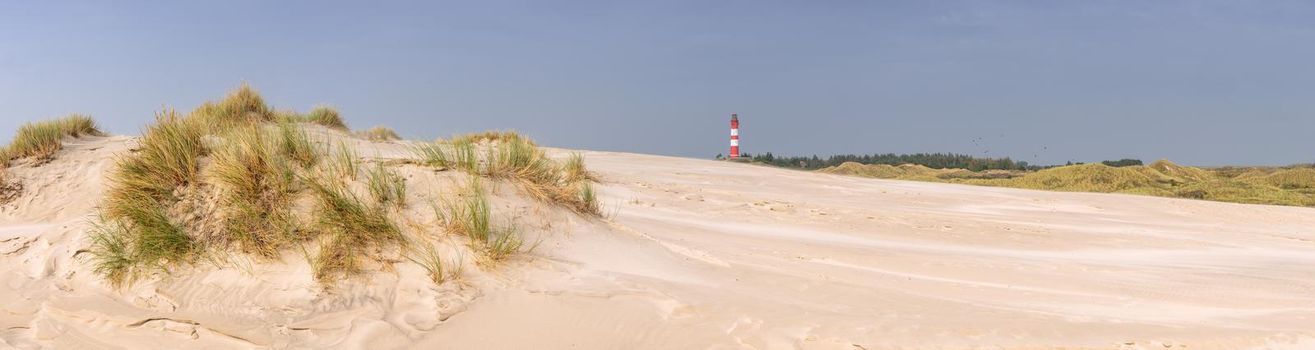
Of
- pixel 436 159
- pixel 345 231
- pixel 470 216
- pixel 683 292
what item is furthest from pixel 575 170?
pixel 683 292

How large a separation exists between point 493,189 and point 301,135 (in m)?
1.61

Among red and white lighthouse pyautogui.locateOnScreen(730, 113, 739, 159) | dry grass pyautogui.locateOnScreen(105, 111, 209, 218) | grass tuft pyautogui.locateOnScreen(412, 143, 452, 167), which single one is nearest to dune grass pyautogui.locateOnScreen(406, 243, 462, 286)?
grass tuft pyautogui.locateOnScreen(412, 143, 452, 167)

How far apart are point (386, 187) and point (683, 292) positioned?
218 centimetres

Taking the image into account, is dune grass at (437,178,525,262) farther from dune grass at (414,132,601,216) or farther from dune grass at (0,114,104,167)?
dune grass at (0,114,104,167)

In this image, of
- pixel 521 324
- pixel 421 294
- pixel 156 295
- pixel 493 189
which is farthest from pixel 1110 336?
pixel 156 295

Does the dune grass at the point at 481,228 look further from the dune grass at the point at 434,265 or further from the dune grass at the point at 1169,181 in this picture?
the dune grass at the point at 1169,181

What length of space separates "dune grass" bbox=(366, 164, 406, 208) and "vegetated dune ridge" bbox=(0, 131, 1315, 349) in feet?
0.53

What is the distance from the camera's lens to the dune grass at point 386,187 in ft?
16.3

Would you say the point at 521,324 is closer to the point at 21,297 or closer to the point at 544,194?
the point at 544,194

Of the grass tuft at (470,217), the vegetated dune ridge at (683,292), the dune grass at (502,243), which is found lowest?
the vegetated dune ridge at (683,292)

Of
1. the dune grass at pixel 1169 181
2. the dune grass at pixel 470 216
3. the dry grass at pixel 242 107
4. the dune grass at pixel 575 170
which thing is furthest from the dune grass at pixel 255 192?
the dune grass at pixel 1169 181

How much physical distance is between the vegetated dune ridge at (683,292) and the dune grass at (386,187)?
0.53ft

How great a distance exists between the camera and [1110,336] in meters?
3.65

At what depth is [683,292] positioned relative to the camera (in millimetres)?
4242
